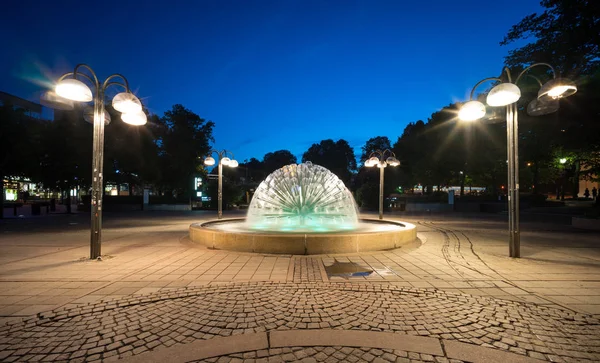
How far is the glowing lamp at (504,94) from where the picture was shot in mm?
7748

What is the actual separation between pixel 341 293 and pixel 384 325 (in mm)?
1421

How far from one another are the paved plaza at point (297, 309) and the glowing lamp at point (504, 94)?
4.20m

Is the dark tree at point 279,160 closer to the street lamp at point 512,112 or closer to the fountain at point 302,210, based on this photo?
the fountain at point 302,210

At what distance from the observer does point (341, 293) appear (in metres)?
5.36

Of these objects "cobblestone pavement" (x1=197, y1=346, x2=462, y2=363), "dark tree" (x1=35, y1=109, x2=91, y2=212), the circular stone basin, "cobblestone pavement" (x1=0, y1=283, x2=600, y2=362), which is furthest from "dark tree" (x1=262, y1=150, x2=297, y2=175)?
"cobblestone pavement" (x1=197, y1=346, x2=462, y2=363)

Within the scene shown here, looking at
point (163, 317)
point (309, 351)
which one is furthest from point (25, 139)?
point (309, 351)

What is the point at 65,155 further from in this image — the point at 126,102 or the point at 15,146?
the point at 126,102

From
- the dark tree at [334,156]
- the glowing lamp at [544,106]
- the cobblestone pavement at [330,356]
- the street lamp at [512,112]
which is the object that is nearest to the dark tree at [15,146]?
the cobblestone pavement at [330,356]

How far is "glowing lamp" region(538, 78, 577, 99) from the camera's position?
702cm

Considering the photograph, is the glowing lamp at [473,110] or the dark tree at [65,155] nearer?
the glowing lamp at [473,110]

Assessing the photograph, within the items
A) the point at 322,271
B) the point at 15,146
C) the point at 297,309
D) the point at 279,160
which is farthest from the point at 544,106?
the point at 279,160

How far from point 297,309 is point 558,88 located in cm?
773

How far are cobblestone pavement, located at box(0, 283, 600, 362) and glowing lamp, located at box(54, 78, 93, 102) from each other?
533cm

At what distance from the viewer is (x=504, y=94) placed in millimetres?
7855
